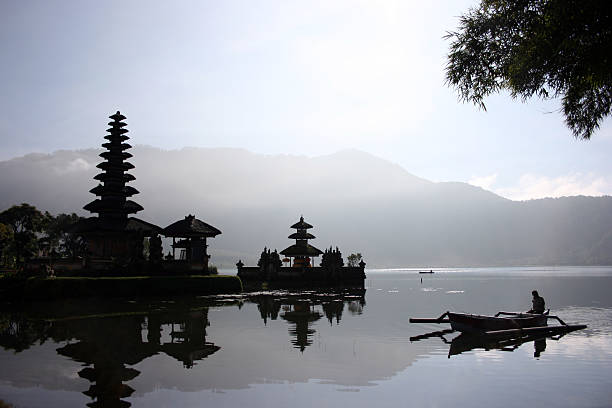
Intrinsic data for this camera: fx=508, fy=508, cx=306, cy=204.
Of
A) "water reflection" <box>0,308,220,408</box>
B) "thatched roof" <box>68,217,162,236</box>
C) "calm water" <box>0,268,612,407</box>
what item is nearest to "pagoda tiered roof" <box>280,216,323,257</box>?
"thatched roof" <box>68,217,162,236</box>

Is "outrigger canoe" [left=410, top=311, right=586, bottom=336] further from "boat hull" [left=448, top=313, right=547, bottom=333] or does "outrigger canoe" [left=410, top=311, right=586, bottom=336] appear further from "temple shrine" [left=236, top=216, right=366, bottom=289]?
"temple shrine" [left=236, top=216, right=366, bottom=289]

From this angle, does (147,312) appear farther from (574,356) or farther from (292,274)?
(292,274)

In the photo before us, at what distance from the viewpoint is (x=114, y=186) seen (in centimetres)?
5869

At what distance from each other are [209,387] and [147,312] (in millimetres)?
20680

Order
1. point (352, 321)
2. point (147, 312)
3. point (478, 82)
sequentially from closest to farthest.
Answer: point (478, 82) < point (352, 321) < point (147, 312)

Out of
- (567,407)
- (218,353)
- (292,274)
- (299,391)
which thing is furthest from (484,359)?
(292,274)

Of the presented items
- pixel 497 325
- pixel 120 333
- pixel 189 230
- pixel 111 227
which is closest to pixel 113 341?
pixel 120 333

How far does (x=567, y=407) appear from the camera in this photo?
465 inches

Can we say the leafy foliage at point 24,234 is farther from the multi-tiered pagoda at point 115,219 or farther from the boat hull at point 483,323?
the boat hull at point 483,323

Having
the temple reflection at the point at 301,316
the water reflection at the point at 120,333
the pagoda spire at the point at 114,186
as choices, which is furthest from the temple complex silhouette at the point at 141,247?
the temple reflection at the point at 301,316

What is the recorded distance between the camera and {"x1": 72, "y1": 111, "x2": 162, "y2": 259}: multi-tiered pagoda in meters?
52.7

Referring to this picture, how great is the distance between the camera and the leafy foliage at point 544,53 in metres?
14.3

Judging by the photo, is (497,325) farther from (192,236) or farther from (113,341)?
(192,236)

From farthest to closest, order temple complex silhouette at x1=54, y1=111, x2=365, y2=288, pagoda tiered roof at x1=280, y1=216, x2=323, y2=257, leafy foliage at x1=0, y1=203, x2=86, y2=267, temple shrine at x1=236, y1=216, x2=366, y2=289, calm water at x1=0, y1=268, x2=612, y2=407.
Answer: leafy foliage at x1=0, y1=203, x2=86, y2=267
pagoda tiered roof at x1=280, y1=216, x2=323, y2=257
temple shrine at x1=236, y1=216, x2=366, y2=289
temple complex silhouette at x1=54, y1=111, x2=365, y2=288
calm water at x1=0, y1=268, x2=612, y2=407
